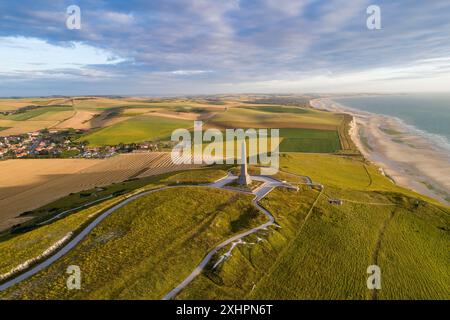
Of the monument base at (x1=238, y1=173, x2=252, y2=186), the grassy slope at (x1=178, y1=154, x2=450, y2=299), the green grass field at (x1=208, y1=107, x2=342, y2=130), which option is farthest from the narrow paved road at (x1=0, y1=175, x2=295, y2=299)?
the green grass field at (x1=208, y1=107, x2=342, y2=130)

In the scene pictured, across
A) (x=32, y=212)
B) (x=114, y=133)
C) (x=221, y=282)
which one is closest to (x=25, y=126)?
(x=114, y=133)

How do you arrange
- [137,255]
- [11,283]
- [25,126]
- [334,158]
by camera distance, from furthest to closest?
[25,126], [334,158], [137,255], [11,283]

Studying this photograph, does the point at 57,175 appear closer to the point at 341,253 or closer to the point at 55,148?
the point at 55,148

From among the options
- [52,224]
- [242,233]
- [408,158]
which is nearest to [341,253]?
[242,233]

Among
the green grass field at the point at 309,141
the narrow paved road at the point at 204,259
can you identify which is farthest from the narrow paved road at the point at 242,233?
the green grass field at the point at 309,141

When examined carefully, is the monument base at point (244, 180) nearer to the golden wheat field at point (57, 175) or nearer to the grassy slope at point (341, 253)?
the grassy slope at point (341, 253)
